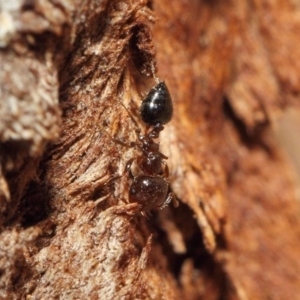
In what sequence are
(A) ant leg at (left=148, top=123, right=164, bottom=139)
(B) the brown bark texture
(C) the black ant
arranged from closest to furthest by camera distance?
(B) the brown bark texture
(C) the black ant
(A) ant leg at (left=148, top=123, right=164, bottom=139)

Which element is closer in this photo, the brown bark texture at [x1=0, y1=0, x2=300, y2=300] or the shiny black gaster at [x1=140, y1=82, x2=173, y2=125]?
the brown bark texture at [x1=0, y1=0, x2=300, y2=300]

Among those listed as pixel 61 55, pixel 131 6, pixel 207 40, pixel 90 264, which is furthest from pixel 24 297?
pixel 207 40

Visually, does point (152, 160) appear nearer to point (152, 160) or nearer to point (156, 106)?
point (152, 160)

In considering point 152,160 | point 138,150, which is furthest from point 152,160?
point 138,150

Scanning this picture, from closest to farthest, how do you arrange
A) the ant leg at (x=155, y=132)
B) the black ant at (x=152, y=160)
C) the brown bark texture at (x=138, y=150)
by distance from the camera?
the brown bark texture at (x=138, y=150)
the black ant at (x=152, y=160)
the ant leg at (x=155, y=132)

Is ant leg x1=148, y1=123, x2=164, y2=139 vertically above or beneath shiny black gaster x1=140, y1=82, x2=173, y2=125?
beneath

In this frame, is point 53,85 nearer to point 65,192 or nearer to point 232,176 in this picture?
point 65,192
